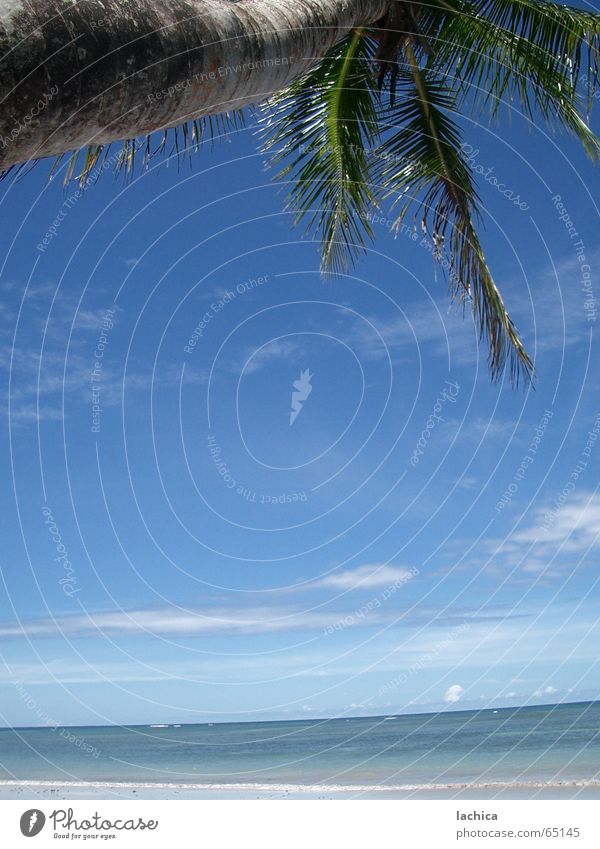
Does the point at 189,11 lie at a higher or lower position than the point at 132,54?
higher

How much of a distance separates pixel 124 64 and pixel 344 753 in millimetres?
33134

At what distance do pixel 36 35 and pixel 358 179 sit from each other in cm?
600

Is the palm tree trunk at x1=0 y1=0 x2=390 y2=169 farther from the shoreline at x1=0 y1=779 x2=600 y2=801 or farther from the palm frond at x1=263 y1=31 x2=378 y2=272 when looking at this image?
the shoreline at x1=0 y1=779 x2=600 y2=801

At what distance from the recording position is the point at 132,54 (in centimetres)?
314

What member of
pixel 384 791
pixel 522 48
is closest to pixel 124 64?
pixel 522 48

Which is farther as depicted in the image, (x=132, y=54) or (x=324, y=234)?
(x=324, y=234)

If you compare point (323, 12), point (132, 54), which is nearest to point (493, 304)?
point (323, 12)

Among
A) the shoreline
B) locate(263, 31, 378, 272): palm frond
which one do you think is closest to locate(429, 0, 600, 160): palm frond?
locate(263, 31, 378, 272): palm frond

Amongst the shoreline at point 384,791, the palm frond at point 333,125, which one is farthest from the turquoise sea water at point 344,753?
the palm frond at point 333,125

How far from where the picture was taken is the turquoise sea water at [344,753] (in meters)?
24.7

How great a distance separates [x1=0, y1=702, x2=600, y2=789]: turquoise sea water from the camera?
2473cm
